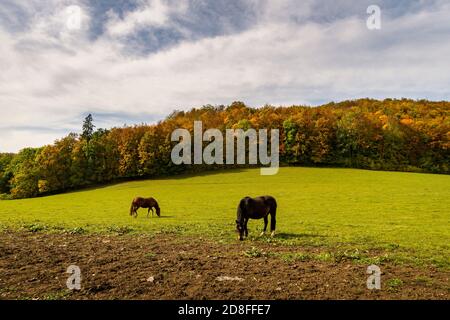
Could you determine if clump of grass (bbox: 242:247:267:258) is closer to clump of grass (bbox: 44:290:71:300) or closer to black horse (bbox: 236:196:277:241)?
black horse (bbox: 236:196:277:241)

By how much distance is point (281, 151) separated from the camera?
82938mm

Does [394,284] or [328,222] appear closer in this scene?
[394,284]

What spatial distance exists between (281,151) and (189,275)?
75.3 metres

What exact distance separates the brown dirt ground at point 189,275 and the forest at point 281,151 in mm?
67051

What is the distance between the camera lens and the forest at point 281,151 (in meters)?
76.9

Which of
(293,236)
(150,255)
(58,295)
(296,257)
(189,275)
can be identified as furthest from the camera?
(293,236)

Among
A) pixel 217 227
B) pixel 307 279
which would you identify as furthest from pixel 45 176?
pixel 307 279

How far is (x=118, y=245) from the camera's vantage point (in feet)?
45.8

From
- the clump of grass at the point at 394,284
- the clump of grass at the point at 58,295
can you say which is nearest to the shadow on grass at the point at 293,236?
the clump of grass at the point at 394,284

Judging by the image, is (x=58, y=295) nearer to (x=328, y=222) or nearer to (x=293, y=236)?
(x=293, y=236)

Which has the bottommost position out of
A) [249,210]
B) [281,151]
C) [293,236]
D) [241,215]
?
[293,236]

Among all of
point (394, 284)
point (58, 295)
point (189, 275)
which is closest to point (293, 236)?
point (394, 284)

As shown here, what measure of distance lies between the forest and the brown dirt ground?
67051 mm
